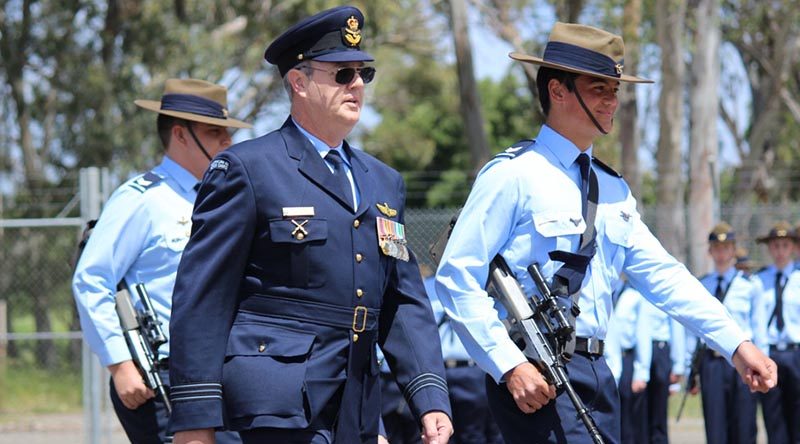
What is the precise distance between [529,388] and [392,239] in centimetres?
74

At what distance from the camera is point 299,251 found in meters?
3.95

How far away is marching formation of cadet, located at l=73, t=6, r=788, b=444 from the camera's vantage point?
12.7ft

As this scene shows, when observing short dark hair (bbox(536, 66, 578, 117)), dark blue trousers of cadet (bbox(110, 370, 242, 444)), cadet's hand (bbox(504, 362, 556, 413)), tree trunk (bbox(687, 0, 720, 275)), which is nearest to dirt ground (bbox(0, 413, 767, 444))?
tree trunk (bbox(687, 0, 720, 275))

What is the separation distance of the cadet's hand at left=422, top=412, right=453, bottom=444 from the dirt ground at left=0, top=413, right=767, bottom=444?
34.8 ft

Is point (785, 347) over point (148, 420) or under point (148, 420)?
under

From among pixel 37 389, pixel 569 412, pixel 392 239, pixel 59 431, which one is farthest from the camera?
pixel 37 389

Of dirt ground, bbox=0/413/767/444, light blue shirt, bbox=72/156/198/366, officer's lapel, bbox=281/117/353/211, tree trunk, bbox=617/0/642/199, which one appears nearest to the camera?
officer's lapel, bbox=281/117/353/211

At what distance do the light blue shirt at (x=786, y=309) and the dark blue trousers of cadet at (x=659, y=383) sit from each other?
3.96ft

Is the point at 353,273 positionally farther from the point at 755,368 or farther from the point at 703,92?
the point at 703,92

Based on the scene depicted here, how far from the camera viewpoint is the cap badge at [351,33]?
4.22 meters

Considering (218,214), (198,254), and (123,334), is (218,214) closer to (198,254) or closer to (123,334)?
(198,254)

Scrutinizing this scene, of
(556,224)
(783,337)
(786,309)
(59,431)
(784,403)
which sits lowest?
(59,431)

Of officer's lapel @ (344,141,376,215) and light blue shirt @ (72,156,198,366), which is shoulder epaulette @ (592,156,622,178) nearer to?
officer's lapel @ (344,141,376,215)

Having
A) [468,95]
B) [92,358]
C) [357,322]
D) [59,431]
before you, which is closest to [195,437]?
Answer: [357,322]
